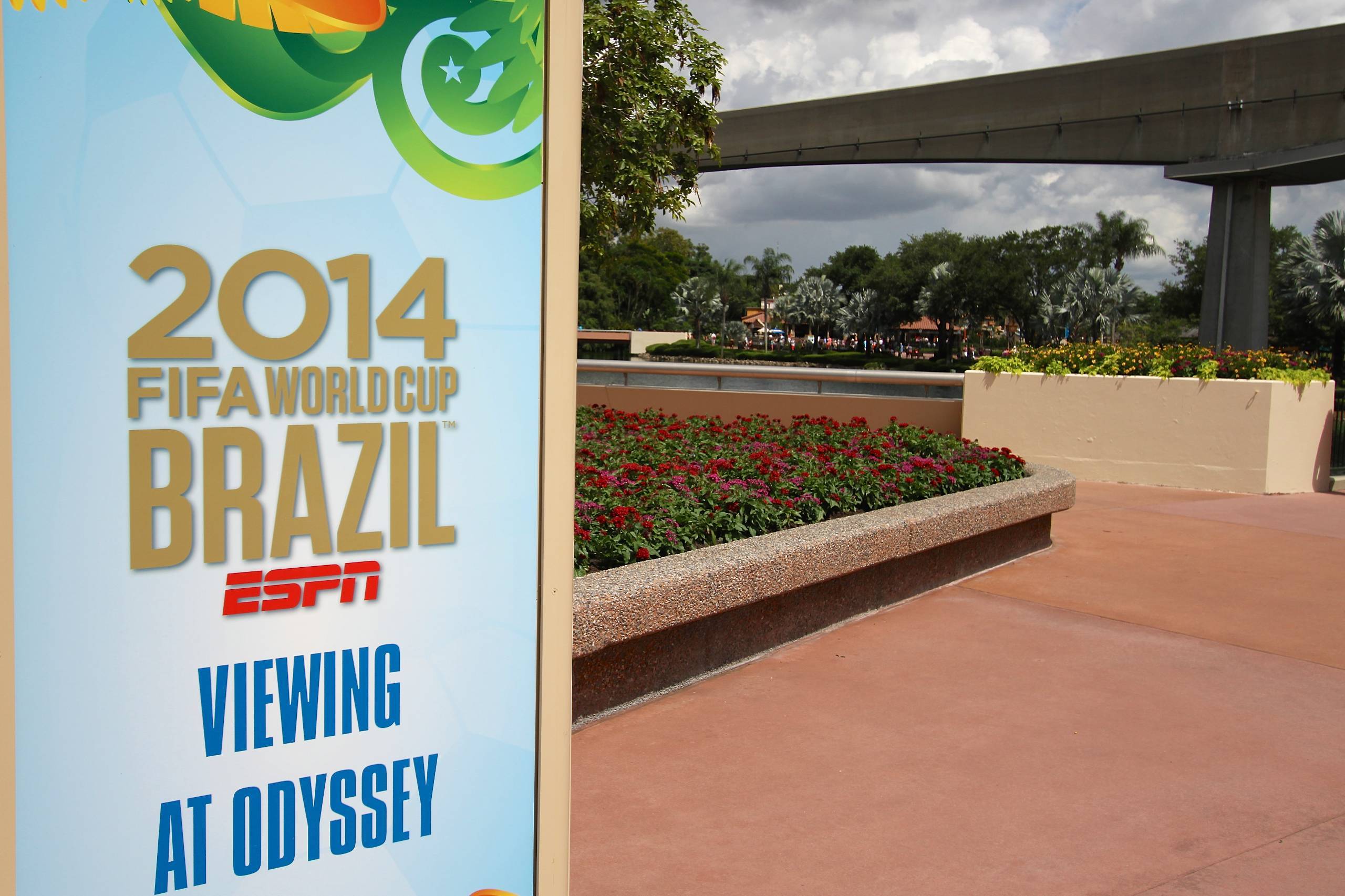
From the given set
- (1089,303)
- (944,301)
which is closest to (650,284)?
(944,301)

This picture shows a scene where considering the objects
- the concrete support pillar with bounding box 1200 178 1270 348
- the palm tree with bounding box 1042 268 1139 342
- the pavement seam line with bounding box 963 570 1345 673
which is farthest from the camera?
the palm tree with bounding box 1042 268 1139 342

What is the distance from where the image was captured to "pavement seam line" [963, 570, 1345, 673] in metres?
5.71

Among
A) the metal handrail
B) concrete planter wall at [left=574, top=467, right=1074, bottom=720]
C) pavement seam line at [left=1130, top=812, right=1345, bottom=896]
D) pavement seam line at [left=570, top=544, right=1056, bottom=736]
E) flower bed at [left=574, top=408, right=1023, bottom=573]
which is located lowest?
pavement seam line at [left=1130, top=812, right=1345, bottom=896]

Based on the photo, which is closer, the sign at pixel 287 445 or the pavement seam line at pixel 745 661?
the sign at pixel 287 445

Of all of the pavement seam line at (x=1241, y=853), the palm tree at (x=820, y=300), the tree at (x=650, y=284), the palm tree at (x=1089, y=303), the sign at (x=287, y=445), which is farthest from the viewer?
the palm tree at (x=820, y=300)

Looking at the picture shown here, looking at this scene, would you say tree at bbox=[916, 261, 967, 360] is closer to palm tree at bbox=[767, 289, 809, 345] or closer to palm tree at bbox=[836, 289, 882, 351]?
palm tree at bbox=[836, 289, 882, 351]

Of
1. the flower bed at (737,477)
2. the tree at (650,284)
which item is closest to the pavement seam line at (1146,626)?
the flower bed at (737,477)

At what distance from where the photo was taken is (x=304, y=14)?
187 centimetres

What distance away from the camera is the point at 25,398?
5.53ft

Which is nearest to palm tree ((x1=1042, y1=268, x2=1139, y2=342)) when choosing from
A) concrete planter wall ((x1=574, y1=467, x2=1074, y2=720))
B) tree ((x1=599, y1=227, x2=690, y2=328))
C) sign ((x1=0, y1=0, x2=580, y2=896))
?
tree ((x1=599, y1=227, x2=690, y2=328))

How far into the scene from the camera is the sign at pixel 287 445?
1715mm

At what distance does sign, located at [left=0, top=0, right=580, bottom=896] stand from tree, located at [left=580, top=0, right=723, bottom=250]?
31.0 ft

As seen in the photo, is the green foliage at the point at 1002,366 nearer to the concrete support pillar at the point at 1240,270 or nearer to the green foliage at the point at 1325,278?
the concrete support pillar at the point at 1240,270

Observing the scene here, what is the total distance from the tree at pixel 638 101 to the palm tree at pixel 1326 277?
1065 inches
